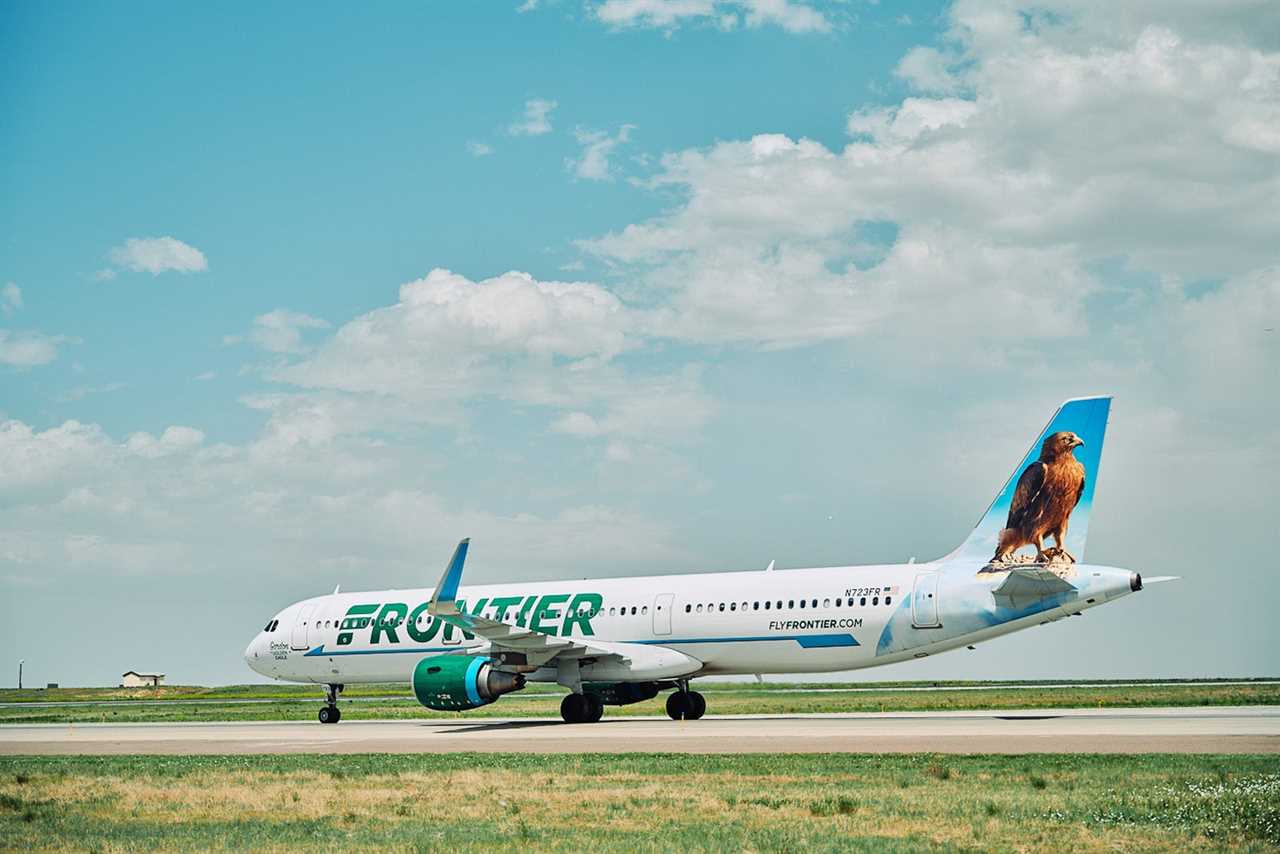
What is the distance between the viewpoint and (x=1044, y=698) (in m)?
43.6

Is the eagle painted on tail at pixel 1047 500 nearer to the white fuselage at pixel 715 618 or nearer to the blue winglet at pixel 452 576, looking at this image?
the white fuselage at pixel 715 618

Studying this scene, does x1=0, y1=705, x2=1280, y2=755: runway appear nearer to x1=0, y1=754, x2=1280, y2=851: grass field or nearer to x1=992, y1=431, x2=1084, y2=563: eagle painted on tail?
x1=0, y1=754, x2=1280, y2=851: grass field

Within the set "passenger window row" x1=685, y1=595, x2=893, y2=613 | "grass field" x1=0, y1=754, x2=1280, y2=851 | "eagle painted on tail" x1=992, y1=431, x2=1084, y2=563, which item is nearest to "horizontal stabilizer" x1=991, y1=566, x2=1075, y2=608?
"eagle painted on tail" x1=992, y1=431, x2=1084, y2=563

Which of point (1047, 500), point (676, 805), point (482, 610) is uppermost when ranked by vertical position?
point (1047, 500)

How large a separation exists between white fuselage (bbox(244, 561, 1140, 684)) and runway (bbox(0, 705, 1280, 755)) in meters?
1.79

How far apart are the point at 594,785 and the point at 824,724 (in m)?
14.1

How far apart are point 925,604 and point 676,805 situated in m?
18.0

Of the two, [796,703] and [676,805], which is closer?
[676,805]

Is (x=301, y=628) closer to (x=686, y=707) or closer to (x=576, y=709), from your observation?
(x=576, y=709)

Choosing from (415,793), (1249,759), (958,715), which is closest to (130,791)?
(415,793)

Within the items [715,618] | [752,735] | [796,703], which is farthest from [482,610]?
[752,735]

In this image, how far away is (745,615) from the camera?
3478 centimetres

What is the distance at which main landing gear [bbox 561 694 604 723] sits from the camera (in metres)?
35.0

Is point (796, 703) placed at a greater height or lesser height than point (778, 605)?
lesser
